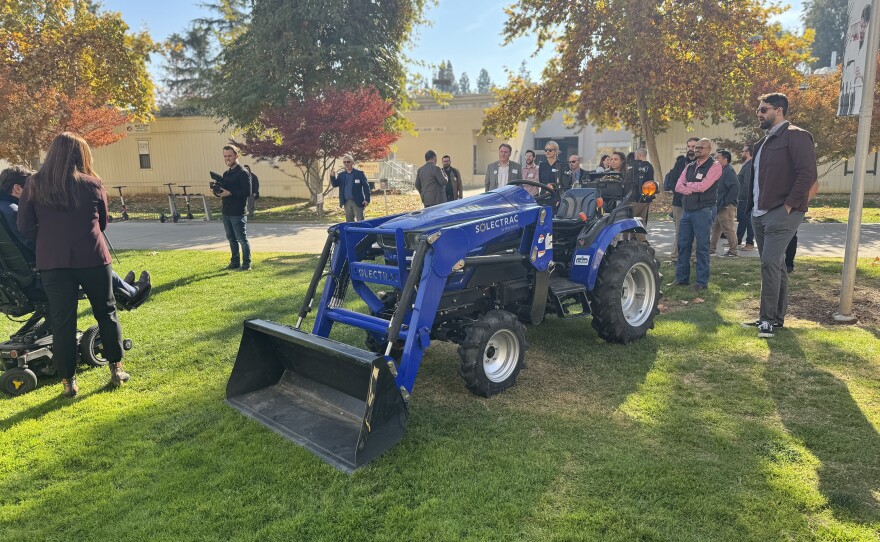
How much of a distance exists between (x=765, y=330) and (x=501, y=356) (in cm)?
286

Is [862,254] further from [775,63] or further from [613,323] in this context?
[775,63]

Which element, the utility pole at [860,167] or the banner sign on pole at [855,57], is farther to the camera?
the banner sign on pole at [855,57]

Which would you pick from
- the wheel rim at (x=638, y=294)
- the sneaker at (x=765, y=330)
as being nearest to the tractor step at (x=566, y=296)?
the wheel rim at (x=638, y=294)

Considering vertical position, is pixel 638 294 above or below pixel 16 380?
above

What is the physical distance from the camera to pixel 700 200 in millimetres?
7352

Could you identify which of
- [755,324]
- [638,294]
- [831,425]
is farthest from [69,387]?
[755,324]

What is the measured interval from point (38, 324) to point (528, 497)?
14.6 feet

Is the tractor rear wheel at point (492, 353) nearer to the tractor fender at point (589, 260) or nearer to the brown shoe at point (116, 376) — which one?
the tractor fender at point (589, 260)

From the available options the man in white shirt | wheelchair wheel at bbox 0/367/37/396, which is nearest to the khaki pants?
the man in white shirt

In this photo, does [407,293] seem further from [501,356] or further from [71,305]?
[71,305]

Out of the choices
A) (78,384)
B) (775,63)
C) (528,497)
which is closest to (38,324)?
(78,384)

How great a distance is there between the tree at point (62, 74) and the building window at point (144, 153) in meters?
5.50

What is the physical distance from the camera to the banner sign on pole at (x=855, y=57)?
5.57m

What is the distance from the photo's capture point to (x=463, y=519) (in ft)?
9.23
